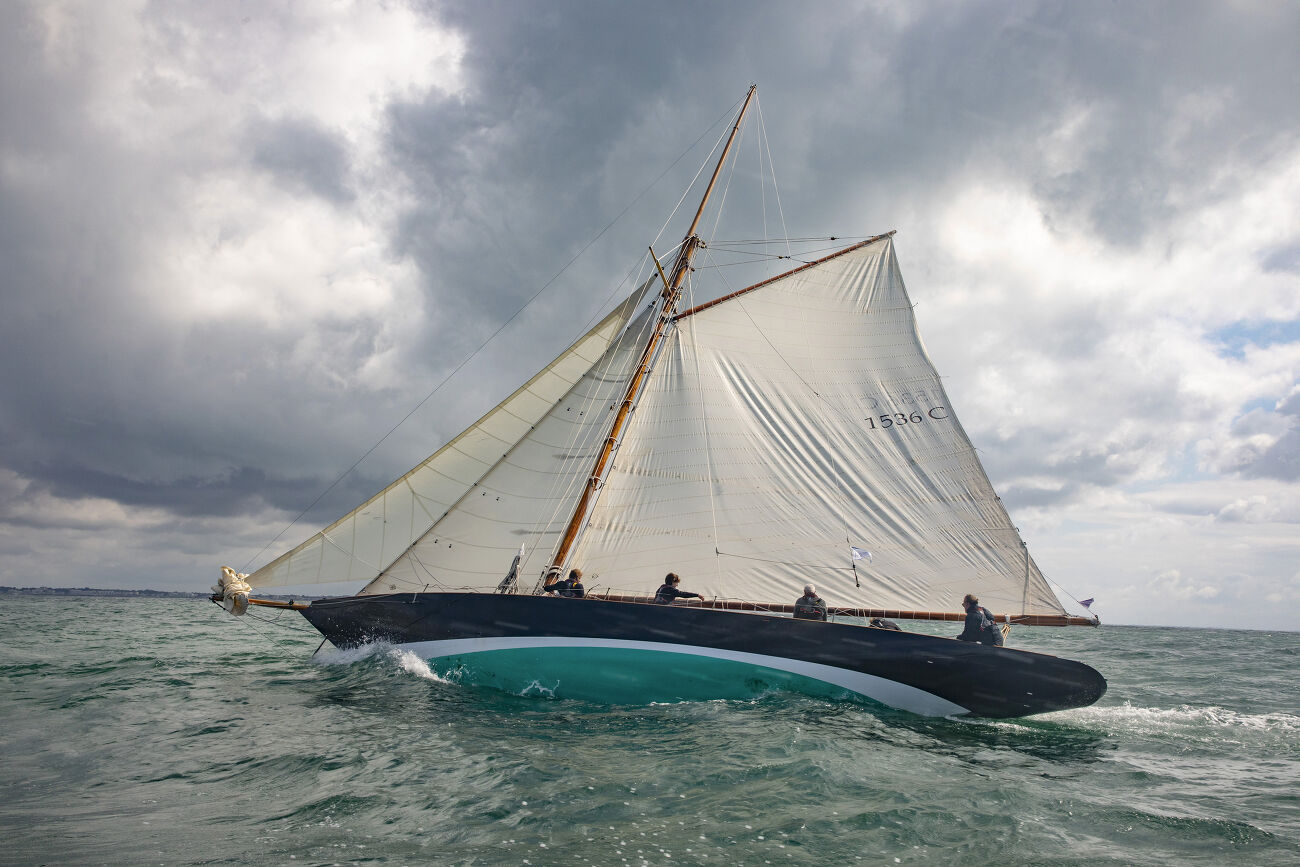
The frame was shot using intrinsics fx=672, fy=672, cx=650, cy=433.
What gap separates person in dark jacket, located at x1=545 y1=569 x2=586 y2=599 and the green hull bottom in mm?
1547

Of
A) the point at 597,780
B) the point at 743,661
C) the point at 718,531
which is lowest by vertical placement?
the point at 597,780

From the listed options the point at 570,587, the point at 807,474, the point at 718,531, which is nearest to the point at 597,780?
the point at 570,587

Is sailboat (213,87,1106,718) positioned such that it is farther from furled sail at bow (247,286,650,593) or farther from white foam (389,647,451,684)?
white foam (389,647,451,684)

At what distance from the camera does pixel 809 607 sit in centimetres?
1367

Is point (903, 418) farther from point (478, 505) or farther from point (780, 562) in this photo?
point (478, 505)

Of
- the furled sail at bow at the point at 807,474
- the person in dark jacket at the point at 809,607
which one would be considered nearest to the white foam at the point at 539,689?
the furled sail at bow at the point at 807,474

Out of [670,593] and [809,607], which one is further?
[670,593]

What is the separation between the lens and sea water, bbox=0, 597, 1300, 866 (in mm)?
6125

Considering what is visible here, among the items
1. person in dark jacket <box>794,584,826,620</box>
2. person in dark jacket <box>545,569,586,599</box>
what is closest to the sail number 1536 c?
person in dark jacket <box>794,584,826,620</box>

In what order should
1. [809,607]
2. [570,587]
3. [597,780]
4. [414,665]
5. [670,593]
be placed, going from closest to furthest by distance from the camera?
[597,780] → [809,607] → [670,593] → [570,587] → [414,665]

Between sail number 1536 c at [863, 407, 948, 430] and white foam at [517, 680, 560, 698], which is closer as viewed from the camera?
white foam at [517, 680, 560, 698]

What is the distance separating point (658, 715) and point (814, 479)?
7159mm

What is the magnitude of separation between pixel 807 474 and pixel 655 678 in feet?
21.0

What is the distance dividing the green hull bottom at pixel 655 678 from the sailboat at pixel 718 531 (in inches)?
1.7
